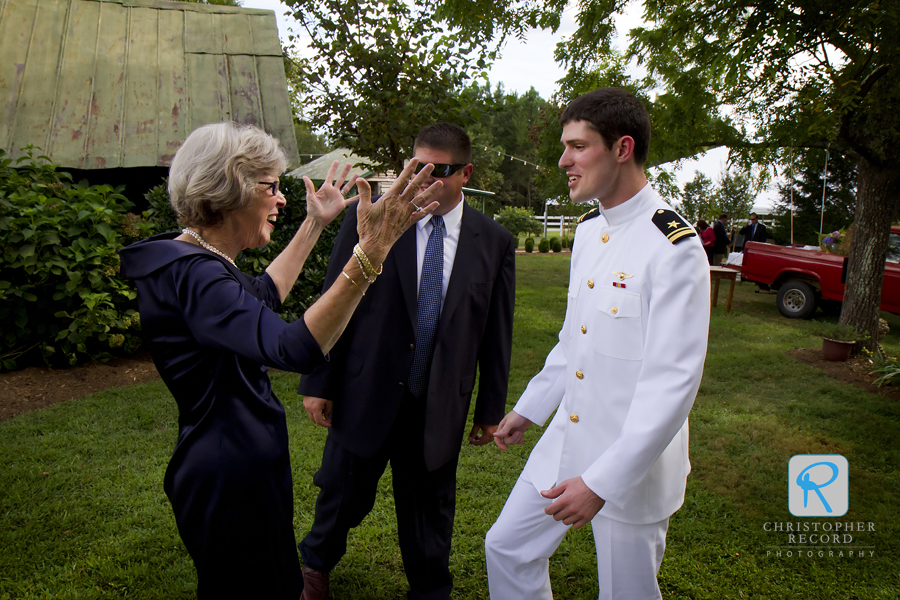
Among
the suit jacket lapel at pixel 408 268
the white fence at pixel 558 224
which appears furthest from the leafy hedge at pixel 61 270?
the white fence at pixel 558 224

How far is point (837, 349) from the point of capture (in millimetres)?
8164

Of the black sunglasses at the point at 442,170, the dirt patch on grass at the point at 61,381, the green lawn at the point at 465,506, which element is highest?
the black sunglasses at the point at 442,170

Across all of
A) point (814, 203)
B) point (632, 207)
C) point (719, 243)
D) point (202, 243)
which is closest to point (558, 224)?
point (814, 203)

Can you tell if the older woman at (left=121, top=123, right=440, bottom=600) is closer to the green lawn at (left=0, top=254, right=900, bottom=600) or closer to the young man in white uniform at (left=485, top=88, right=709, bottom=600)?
the young man in white uniform at (left=485, top=88, right=709, bottom=600)

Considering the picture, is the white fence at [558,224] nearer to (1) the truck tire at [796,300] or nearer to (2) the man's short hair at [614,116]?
(1) the truck tire at [796,300]

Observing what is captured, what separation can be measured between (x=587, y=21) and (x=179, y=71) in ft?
20.3

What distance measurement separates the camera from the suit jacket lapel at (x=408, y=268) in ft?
8.33

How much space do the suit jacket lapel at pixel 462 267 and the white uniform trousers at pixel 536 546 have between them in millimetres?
789

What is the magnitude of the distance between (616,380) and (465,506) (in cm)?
234

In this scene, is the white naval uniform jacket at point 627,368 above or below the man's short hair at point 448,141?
below

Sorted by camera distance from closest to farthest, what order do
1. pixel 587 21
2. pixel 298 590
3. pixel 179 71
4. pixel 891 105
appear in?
pixel 298 590
pixel 891 105
pixel 587 21
pixel 179 71

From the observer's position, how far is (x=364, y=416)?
99.6 inches

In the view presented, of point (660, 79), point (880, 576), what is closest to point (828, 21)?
point (660, 79)

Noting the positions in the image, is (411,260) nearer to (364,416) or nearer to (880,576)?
(364,416)
